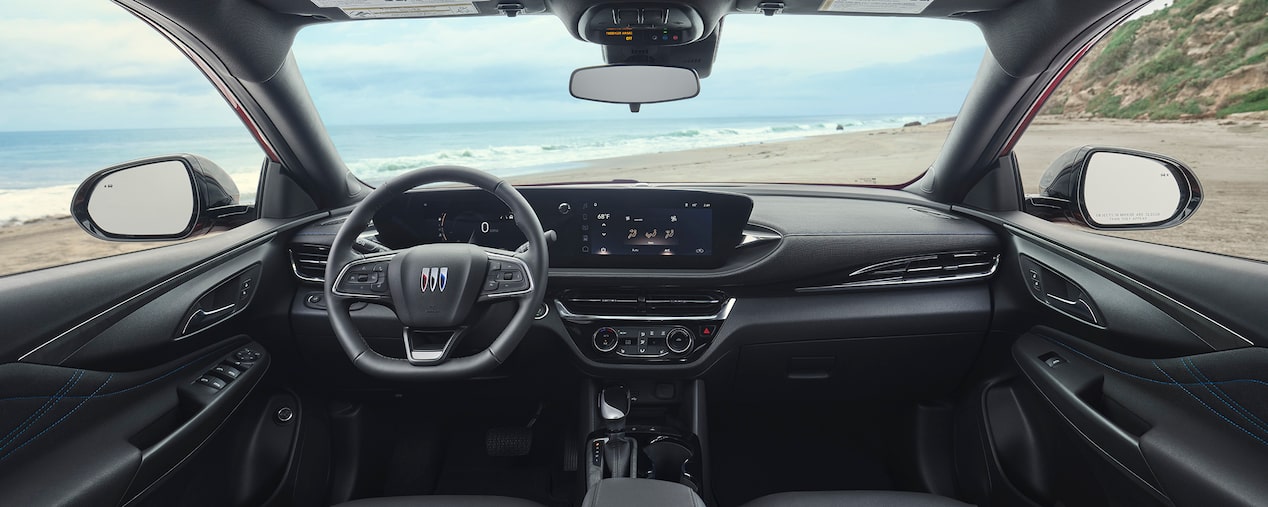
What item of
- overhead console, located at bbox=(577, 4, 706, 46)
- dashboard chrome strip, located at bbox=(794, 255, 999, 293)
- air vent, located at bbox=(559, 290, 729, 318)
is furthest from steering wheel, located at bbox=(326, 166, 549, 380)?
dashboard chrome strip, located at bbox=(794, 255, 999, 293)

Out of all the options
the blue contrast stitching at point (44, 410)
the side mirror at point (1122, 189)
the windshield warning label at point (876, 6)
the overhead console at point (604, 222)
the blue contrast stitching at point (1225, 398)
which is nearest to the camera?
Result: the blue contrast stitching at point (1225, 398)

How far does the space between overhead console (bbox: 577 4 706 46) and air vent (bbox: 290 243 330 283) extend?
137 cm

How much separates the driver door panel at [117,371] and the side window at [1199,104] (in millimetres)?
3142

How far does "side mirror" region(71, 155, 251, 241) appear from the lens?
2.37 meters

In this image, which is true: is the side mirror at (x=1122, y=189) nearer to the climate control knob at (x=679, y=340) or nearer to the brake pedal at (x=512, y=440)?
the climate control knob at (x=679, y=340)

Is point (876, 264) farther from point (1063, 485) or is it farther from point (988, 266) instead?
point (1063, 485)

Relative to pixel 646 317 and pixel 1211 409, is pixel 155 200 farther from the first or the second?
pixel 1211 409

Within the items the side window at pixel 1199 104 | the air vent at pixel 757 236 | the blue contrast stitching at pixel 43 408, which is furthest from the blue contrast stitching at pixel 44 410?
the side window at pixel 1199 104

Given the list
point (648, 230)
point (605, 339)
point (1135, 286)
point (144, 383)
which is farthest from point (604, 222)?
point (1135, 286)

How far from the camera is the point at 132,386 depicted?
206 cm

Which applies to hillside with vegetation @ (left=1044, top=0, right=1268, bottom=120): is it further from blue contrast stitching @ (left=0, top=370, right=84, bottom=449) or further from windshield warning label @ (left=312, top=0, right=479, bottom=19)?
blue contrast stitching @ (left=0, top=370, right=84, bottom=449)

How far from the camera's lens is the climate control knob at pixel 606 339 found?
9.04 feet

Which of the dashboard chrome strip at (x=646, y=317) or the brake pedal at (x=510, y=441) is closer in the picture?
the dashboard chrome strip at (x=646, y=317)

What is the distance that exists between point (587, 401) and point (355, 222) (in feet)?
4.17
